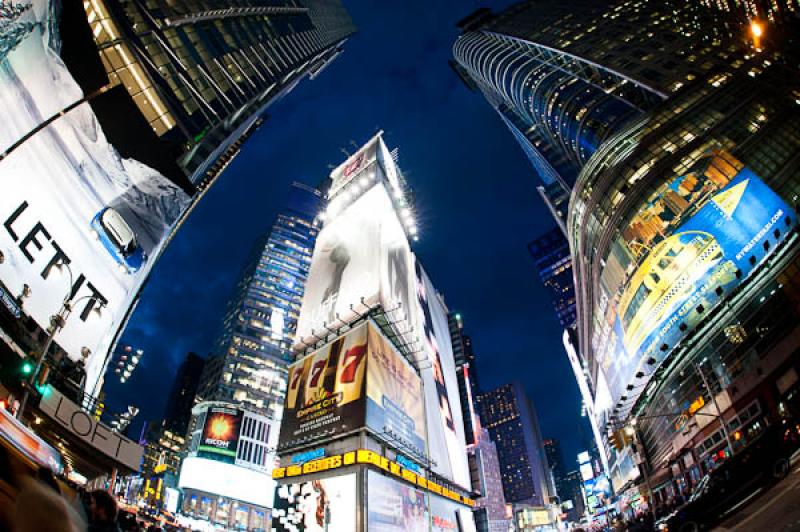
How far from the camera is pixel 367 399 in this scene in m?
28.4

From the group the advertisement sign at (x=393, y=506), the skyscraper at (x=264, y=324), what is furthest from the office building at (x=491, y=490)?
the advertisement sign at (x=393, y=506)

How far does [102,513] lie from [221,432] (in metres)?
75.8

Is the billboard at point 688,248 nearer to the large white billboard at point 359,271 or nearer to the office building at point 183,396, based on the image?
the large white billboard at point 359,271

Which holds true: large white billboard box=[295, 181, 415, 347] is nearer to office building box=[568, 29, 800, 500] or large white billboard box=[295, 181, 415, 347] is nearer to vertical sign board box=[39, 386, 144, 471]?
vertical sign board box=[39, 386, 144, 471]

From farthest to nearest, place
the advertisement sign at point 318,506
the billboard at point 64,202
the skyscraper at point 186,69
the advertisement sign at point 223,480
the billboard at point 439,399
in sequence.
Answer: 1. the advertisement sign at point 223,480
2. the billboard at point 439,399
3. the skyscraper at point 186,69
4. the advertisement sign at point 318,506
5. the billboard at point 64,202

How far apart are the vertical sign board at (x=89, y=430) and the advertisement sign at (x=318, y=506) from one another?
421 inches

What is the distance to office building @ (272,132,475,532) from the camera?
2719cm

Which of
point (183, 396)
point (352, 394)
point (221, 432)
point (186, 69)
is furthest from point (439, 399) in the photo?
point (183, 396)

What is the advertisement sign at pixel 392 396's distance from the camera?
97.4 feet

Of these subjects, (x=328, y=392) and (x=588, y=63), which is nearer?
(x=328, y=392)

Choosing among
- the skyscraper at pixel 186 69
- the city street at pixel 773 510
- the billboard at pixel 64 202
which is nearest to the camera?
the city street at pixel 773 510

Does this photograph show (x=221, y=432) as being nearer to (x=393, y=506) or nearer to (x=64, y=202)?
(x=393, y=506)

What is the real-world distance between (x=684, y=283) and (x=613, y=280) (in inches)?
376

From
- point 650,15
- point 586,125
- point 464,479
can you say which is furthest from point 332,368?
point 650,15
